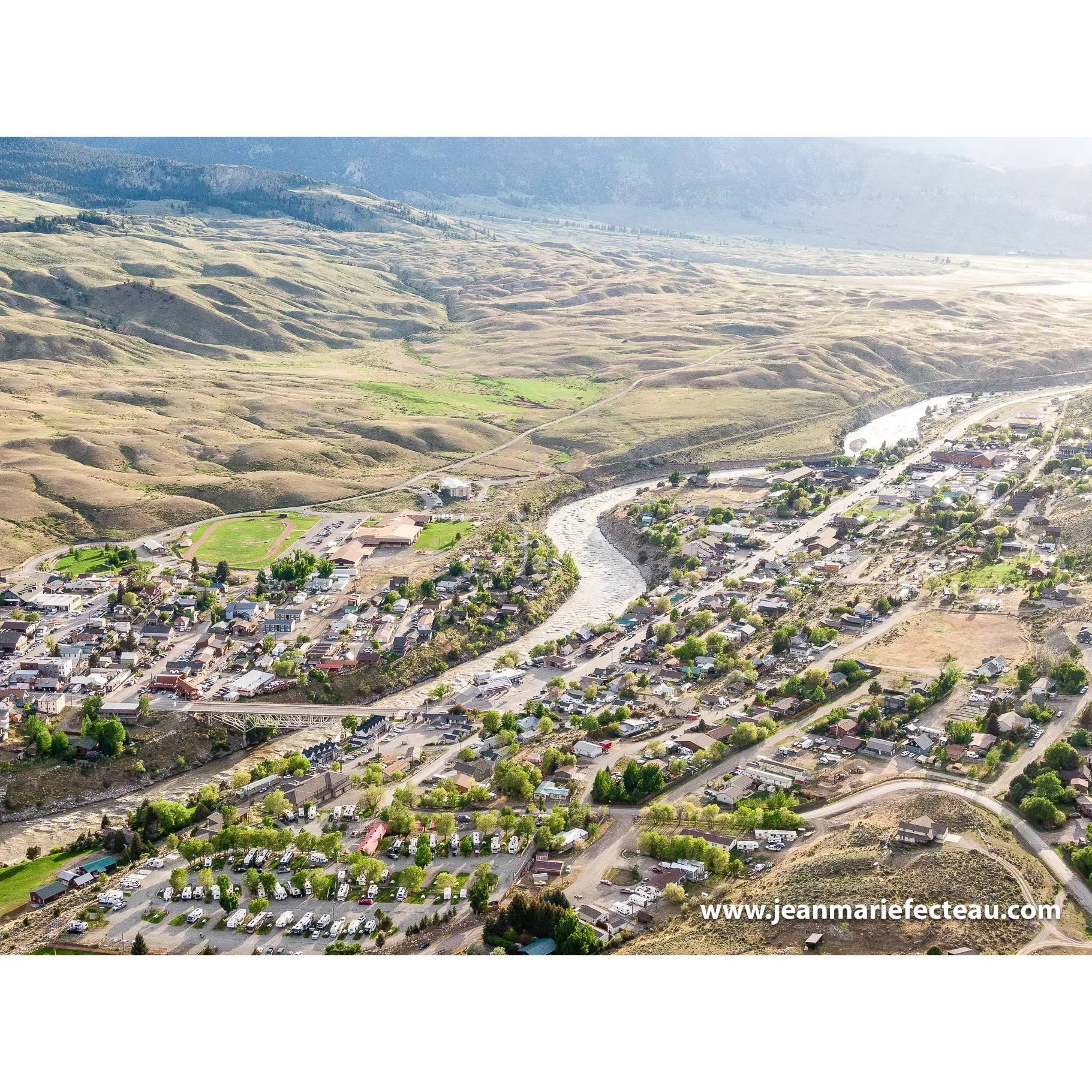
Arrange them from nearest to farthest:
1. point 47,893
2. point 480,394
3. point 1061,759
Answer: point 47,893 → point 1061,759 → point 480,394

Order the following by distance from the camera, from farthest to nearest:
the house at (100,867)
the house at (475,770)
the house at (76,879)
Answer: the house at (475,770) < the house at (100,867) < the house at (76,879)

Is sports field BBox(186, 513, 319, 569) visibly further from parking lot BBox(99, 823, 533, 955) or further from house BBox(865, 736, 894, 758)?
house BBox(865, 736, 894, 758)

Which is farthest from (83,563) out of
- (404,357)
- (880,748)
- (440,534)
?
(404,357)

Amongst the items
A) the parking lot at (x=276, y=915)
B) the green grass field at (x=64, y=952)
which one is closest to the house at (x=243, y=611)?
the parking lot at (x=276, y=915)

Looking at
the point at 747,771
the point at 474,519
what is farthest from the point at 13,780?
the point at 474,519

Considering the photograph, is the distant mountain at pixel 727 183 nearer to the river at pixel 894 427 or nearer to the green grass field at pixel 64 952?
the river at pixel 894 427

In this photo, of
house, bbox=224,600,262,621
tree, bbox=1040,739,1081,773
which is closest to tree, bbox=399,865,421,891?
tree, bbox=1040,739,1081,773

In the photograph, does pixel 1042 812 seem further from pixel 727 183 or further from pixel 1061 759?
pixel 727 183
